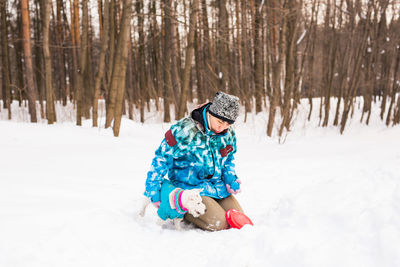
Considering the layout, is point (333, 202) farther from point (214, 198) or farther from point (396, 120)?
point (396, 120)

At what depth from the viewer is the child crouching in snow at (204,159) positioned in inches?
99.4

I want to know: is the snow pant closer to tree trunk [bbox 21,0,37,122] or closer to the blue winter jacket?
the blue winter jacket

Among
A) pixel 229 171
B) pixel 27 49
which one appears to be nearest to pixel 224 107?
pixel 229 171

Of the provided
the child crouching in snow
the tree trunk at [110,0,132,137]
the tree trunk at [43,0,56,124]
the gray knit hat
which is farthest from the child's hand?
the tree trunk at [43,0,56,124]

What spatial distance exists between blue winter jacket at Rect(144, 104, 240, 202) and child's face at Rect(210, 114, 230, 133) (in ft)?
0.17

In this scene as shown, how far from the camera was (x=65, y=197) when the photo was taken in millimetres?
2977

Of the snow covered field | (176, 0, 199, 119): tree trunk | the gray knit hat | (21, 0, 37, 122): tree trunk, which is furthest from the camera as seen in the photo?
(21, 0, 37, 122): tree trunk

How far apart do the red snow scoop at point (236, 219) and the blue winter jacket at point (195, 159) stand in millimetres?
280

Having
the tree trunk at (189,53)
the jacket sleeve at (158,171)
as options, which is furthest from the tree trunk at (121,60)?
the jacket sleeve at (158,171)

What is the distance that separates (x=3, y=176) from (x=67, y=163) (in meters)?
1.14

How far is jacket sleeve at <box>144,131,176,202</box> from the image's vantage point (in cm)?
251

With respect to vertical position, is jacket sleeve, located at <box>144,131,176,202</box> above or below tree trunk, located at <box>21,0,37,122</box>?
below

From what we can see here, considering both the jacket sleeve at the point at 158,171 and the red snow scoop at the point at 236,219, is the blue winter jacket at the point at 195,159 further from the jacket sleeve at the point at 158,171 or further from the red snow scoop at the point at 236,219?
the red snow scoop at the point at 236,219

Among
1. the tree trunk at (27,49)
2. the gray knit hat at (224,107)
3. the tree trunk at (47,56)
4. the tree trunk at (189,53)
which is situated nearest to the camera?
the gray knit hat at (224,107)
